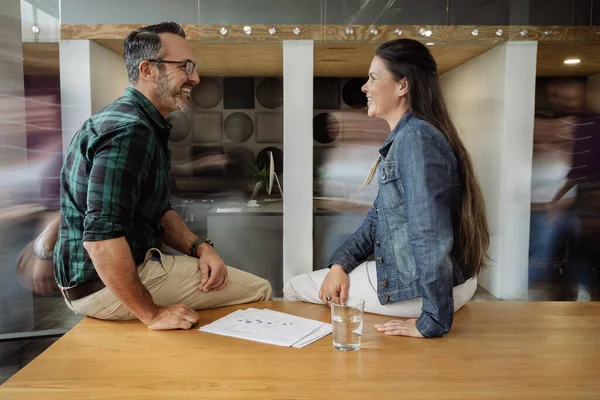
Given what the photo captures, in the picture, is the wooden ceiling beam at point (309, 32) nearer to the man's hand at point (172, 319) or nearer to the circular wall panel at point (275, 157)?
the circular wall panel at point (275, 157)

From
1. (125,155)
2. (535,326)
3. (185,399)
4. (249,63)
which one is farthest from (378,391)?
(249,63)

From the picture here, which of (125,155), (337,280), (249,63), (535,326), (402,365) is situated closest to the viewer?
(402,365)

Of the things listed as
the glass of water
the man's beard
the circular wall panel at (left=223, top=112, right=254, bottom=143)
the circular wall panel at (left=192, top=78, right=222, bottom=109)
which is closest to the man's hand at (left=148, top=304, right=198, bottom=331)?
the glass of water

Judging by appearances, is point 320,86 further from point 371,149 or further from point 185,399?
point 185,399

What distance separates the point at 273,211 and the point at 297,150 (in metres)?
0.39

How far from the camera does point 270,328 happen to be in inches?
64.6

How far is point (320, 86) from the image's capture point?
11.0ft

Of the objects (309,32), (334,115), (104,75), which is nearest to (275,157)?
(334,115)

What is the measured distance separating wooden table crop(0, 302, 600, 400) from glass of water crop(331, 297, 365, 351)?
0.03 m

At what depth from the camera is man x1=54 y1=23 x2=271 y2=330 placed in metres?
1.57

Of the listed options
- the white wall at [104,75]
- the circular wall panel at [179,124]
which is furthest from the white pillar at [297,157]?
the white wall at [104,75]

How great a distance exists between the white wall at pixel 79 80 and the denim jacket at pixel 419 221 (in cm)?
211

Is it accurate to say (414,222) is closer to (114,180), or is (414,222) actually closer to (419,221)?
(419,221)

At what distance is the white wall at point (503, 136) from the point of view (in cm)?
338
